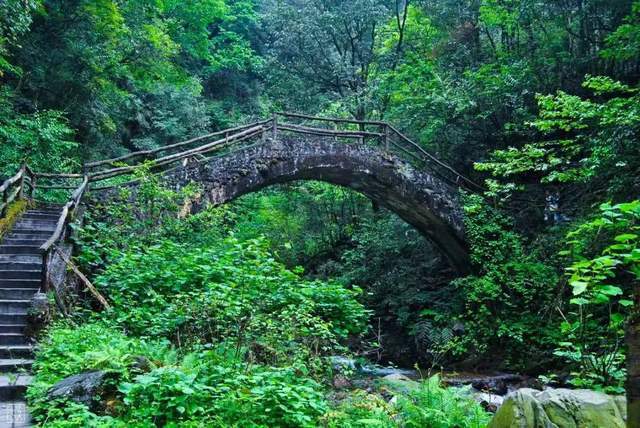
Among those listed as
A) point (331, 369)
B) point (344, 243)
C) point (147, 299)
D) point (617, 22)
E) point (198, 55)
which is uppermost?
point (198, 55)

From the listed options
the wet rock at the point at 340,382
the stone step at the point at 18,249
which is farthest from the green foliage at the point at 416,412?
the stone step at the point at 18,249

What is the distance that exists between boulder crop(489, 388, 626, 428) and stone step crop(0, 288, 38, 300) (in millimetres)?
6618

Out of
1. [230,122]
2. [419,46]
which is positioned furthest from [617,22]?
[230,122]

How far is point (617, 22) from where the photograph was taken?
42.9 ft

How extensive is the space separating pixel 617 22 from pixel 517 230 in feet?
19.4

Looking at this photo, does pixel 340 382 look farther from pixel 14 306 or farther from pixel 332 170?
pixel 332 170

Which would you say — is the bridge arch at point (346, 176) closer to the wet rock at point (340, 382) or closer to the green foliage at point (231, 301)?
the green foliage at point (231, 301)

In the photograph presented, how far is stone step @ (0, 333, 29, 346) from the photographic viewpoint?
653 centimetres

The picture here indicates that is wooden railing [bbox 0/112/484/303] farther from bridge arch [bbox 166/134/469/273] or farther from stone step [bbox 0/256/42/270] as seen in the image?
stone step [bbox 0/256/42/270]

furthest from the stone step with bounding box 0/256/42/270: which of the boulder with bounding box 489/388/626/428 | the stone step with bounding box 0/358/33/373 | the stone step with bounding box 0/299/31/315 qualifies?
→ the boulder with bounding box 489/388/626/428

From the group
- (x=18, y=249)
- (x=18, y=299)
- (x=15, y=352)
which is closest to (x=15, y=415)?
(x=15, y=352)

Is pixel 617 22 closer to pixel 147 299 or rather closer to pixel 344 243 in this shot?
pixel 344 243

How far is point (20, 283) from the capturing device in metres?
7.72

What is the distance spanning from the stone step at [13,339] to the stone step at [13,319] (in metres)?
0.28
